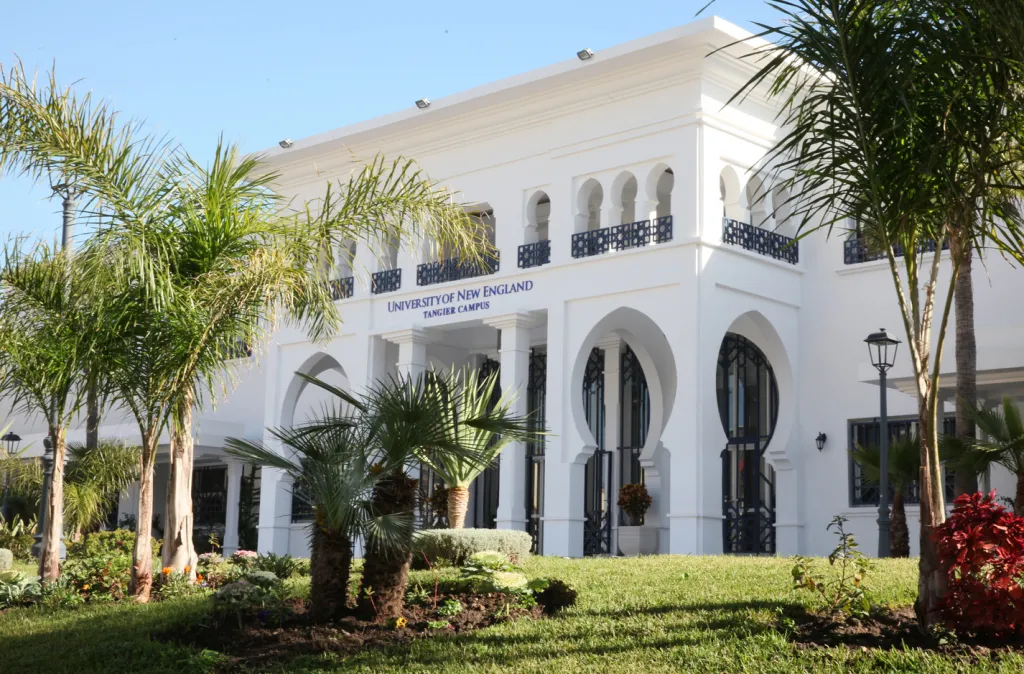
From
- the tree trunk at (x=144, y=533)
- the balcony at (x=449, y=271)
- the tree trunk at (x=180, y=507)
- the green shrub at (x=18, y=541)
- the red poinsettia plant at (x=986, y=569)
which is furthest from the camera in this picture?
the green shrub at (x=18, y=541)

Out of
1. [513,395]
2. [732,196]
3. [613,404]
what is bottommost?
[513,395]

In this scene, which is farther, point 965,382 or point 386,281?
point 386,281

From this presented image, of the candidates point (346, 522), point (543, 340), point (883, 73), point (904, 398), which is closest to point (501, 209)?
point (543, 340)

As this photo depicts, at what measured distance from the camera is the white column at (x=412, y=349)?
2544 cm

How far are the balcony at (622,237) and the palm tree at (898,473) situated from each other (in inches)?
221

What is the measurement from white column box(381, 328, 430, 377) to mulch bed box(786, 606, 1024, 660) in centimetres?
1620

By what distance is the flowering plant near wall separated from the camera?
933 inches

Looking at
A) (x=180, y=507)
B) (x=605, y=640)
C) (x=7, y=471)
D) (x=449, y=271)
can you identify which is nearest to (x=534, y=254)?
(x=449, y=271)

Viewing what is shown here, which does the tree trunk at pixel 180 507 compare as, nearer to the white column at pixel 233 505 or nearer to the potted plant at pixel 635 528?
the potted plant at pixel 635 528

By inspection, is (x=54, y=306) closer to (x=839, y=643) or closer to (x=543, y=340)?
(x=839, y=643)

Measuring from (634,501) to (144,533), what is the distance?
39.8 feet

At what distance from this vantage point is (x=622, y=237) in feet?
→ 74.3

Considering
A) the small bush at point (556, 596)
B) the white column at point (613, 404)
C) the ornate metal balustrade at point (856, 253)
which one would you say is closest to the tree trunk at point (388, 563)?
the small bush at point (556, 596)

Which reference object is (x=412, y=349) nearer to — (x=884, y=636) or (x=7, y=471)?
(x=7, y=471)
